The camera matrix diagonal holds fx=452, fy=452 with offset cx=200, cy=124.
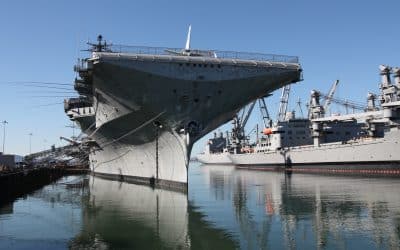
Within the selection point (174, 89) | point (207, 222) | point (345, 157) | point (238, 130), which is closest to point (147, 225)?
point (207, 222)

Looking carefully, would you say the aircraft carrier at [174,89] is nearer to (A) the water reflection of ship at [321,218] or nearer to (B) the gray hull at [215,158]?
(A) the water reflection of ship at [321,218]

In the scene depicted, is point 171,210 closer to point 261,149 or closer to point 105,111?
point 105,111

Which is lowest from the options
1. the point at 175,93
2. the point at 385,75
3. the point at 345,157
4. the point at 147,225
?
the point at 147,225

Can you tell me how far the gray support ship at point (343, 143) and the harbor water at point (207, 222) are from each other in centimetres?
2093

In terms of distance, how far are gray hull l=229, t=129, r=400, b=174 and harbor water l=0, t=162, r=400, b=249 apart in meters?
19.6

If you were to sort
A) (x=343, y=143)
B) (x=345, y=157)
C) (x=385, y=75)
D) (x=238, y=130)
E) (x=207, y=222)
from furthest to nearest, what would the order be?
(x=238, y=130)
(x=343, y=143)
(x=345, y=157)
(x=385, y=75)
(x=207, y=222)

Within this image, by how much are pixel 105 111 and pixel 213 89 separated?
30.6 ft

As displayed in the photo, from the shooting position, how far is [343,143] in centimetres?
5641

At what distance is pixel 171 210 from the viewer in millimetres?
22266

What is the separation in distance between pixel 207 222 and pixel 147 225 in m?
2.50

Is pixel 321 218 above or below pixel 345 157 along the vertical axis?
below

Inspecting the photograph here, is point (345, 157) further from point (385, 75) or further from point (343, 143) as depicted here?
point (385, 75)

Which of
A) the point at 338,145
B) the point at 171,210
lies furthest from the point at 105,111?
the point at 338,145

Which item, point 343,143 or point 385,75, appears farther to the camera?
point 343,143
